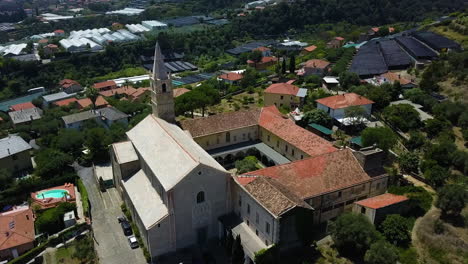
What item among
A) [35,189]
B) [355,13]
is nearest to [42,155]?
[35,189]

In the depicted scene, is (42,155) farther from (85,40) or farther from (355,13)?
(355,13)

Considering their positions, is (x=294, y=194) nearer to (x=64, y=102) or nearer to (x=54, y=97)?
(x=64, y=102)

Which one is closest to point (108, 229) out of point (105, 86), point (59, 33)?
point (105, 86)

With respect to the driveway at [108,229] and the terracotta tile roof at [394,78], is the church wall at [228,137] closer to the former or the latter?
the driveway at [108,229]

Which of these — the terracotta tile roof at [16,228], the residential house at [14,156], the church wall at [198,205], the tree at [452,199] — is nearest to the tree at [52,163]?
the residential house at [14,156]

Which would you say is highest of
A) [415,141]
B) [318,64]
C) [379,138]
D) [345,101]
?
[345,101]

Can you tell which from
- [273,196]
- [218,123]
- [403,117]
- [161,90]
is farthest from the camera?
[403,117]

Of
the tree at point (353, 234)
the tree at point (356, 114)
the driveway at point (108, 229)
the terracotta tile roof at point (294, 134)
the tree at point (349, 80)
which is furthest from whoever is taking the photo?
the tree at point (349, 80)

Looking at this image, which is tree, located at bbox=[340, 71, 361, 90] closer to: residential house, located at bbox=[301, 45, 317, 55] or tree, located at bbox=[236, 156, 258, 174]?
tree, located at bbox=[236, 156, 258, 174]
